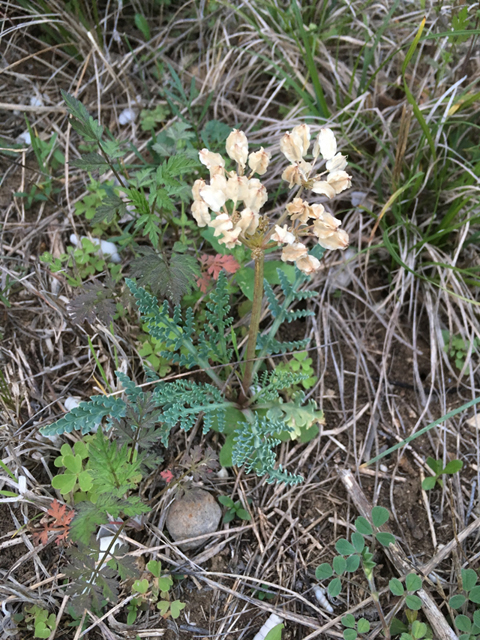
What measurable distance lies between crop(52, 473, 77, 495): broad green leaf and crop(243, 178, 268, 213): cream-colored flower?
1.09m

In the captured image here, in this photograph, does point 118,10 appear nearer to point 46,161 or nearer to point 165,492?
point 46,161

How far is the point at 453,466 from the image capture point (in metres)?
1.92

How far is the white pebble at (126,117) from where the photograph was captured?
266cm

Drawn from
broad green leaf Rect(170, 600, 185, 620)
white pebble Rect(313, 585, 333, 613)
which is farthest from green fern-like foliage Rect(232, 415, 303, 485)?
broad green leaf Rect(170, 600, 185, 620)

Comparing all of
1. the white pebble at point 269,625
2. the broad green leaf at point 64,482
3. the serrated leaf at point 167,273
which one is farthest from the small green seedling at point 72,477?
the white pebble at point 269,625

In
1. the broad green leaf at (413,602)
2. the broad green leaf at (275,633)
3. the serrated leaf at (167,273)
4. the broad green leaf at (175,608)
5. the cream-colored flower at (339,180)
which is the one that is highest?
the cream-colored flower at (339,180)

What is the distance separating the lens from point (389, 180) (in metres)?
2.39

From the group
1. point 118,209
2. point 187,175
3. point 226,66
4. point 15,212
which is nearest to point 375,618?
point 118,209

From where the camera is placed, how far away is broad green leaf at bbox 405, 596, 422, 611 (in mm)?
1552

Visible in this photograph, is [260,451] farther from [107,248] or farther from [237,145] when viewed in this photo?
[107,248]

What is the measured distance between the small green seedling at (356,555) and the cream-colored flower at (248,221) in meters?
1.06

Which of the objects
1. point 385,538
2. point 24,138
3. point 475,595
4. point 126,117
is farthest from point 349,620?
point 24,138

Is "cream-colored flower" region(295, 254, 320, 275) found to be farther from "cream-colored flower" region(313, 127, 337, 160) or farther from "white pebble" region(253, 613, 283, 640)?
"white pebble" region(253, 613, 283, 640)

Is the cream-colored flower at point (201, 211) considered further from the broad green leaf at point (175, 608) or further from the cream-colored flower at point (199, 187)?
the broad green leaf at point (175, 608)
